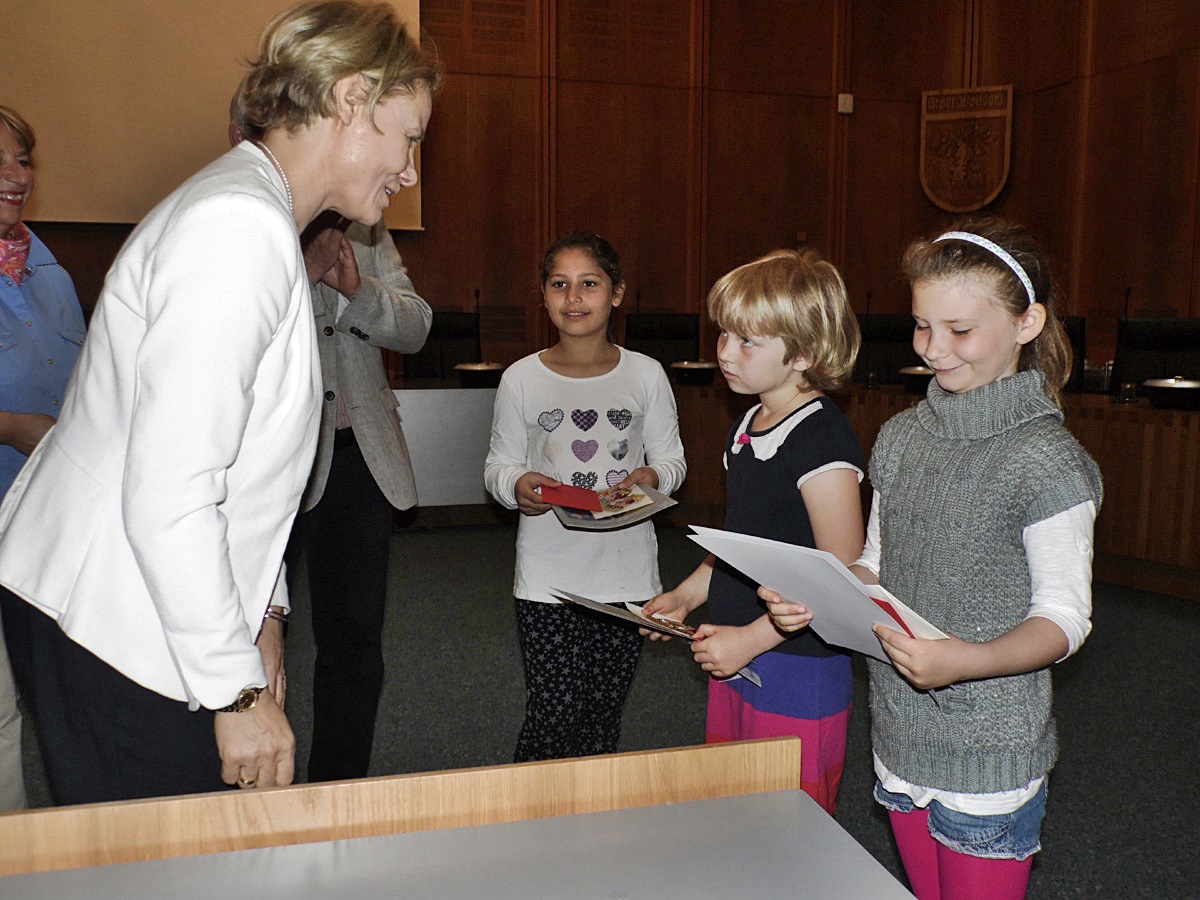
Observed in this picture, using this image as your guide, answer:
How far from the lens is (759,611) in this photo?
1.71 metres

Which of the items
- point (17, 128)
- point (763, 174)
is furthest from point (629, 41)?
point (17, 128)

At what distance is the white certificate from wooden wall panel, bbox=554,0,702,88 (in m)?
7.27

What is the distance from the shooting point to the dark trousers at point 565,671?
2146 millimetres

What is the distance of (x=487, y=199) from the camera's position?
7.91m

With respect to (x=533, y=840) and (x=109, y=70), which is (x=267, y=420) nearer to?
(x=533, y=840)

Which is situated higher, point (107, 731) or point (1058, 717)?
point (107, 731)

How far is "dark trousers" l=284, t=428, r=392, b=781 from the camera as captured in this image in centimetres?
212

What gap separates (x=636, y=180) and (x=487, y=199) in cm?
119

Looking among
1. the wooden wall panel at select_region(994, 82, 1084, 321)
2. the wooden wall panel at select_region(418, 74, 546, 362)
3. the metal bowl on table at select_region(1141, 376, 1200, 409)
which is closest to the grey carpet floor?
the metal bowl on table at select_region(1141, 376, 1200, 409)

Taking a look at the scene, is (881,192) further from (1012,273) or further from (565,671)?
(1012,273)

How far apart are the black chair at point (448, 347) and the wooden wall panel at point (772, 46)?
3.01m

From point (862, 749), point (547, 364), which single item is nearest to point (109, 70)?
point (547, 364)

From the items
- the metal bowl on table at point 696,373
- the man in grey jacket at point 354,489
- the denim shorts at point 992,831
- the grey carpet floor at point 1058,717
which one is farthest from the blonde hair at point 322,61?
the metal bowl on table at point 696,373

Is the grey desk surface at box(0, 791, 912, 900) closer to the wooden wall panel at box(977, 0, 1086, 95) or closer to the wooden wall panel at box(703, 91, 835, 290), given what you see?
the wooden wall panel at box(703, 91, 835, 290)
